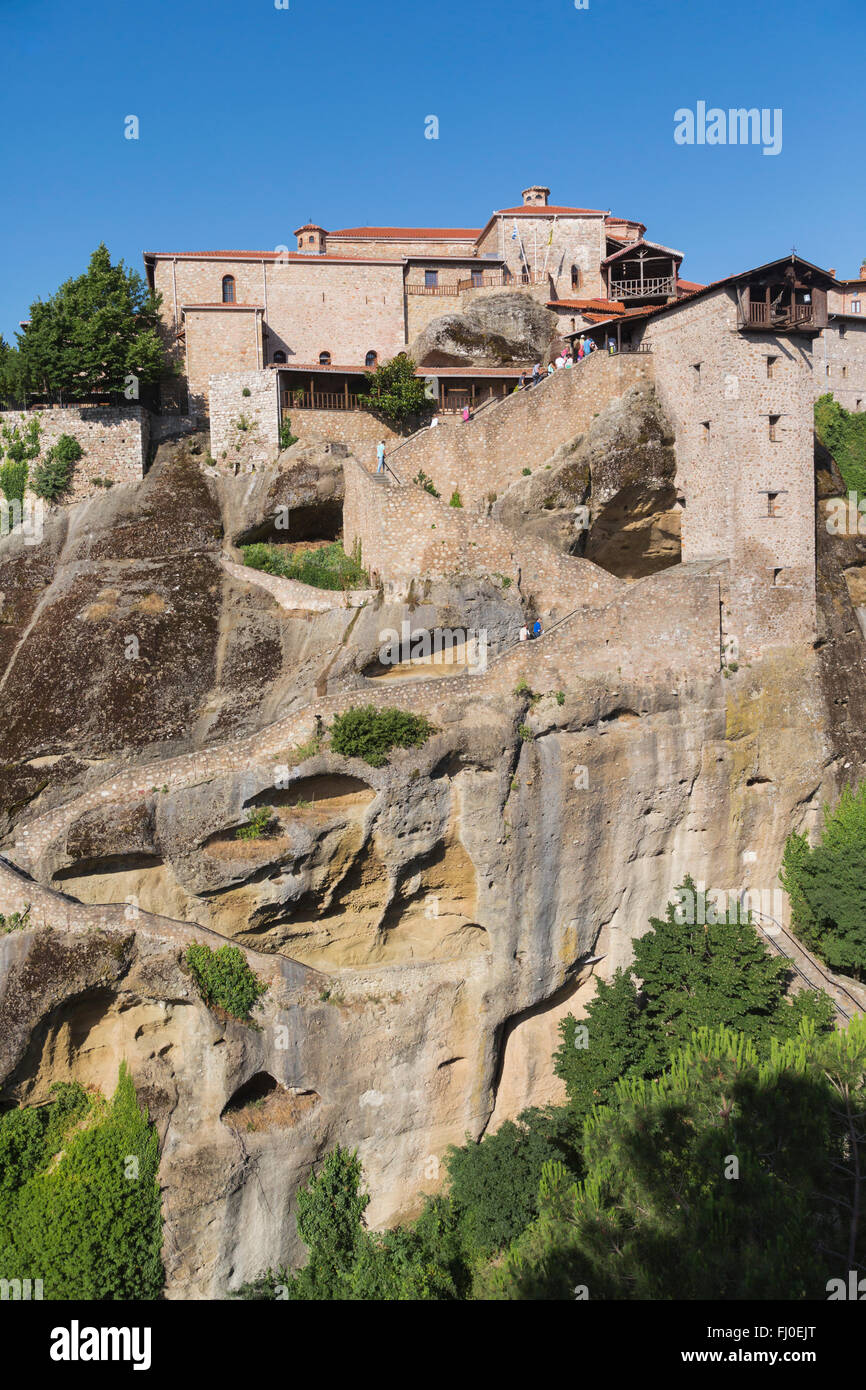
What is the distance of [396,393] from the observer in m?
34.7

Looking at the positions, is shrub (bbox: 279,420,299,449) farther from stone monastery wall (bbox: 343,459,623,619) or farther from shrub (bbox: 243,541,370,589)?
stone monastery wall (bbox: 343,459,623,619)

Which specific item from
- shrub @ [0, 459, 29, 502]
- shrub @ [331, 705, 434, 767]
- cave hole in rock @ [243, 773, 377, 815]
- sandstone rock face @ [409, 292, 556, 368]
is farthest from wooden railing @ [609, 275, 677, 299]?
cave hole in rock @ [243, 773, 377, 815]

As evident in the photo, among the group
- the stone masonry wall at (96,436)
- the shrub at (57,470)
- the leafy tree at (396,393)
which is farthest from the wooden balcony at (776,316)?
the shrub at (57,470)

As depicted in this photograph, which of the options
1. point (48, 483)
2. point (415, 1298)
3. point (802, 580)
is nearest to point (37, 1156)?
point (415, 1298)

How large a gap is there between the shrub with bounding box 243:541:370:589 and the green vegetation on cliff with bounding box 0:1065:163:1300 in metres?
14.4

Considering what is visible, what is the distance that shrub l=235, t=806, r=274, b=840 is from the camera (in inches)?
830

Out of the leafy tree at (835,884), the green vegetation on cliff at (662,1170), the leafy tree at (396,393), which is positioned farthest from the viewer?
the leafy tree at (396,393)

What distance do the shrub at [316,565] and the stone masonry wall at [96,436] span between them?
6.14 metres

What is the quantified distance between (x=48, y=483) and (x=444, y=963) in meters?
21.0

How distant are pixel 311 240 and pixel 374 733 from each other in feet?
92.0

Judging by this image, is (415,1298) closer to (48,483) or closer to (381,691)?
(381,691)

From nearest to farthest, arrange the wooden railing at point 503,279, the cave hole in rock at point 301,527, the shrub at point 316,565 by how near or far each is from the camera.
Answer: the shrub at point 316,565 → the cave hole in rock at point 301,527 → the wooden railing at point 503,279

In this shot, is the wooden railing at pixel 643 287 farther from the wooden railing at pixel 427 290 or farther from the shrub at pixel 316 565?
the shrub at pixel 316 565

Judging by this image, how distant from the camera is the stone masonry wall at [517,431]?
95.2ft
